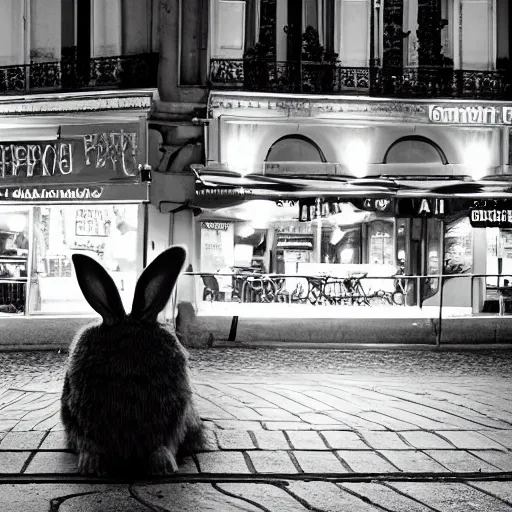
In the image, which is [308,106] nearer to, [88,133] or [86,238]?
[88,133]

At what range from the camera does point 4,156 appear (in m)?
15.1

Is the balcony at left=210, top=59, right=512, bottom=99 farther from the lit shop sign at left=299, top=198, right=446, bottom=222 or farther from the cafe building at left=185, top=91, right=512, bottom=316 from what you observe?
the lit shop sign at left=299, top=198, right=446, bottom=222

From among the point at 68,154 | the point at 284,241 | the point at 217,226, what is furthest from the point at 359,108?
the point at 68,154

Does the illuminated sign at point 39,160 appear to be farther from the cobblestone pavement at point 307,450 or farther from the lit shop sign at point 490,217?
the cobblestone pavement at point 307,450

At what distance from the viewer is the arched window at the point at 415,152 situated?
16281 mm

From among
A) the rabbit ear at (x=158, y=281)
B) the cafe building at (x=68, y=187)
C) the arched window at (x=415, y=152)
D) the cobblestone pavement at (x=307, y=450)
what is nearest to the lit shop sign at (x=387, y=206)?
the arched window at (x=415, y=152)

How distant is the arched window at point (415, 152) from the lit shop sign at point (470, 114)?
1.23 meters

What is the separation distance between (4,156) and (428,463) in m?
12.7

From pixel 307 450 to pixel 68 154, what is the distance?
11.7m

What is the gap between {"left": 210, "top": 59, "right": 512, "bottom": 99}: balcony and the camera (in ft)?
51.3

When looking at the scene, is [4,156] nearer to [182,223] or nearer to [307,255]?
[182,223]

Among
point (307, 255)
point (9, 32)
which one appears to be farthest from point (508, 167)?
point (9, 32)

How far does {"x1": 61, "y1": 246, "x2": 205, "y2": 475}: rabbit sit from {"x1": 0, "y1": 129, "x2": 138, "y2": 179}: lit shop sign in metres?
11.1

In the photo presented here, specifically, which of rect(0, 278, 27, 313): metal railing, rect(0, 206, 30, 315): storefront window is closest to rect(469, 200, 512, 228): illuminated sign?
rect(0, 278, 27, 313): metal railing
